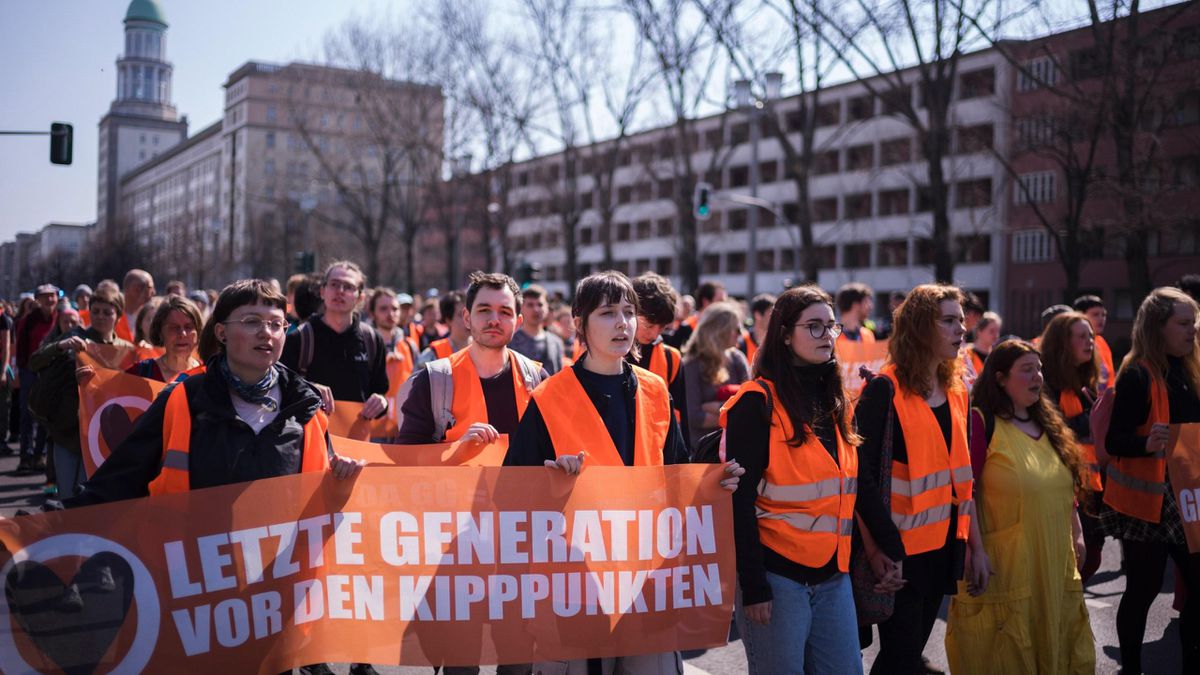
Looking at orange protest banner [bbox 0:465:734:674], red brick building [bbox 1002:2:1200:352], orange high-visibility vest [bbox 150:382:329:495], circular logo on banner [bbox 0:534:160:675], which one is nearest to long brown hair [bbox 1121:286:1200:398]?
orange protest banner [bbox 0:465:734:674]

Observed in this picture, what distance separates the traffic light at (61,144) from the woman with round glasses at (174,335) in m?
8.51

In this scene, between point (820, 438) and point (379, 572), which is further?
point (820, 438)

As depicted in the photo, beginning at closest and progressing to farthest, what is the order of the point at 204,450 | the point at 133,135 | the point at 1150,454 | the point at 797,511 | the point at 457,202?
the point at 204,450 < the point at 797,511 < the point at 1150,454 < the point at 457,202 < the point at 133,135

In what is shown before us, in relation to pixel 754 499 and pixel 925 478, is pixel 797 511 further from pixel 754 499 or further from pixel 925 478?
pixel 925 478

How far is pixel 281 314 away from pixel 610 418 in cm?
125

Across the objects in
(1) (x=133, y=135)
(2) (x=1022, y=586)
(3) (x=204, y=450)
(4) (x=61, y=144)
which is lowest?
(2) (x=1022, y=586)

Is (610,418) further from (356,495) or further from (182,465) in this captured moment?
(182,465)

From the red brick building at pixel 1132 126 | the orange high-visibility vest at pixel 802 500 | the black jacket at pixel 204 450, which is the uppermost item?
the red brick building at pixel 1132 126

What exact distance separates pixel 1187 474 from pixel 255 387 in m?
4.56

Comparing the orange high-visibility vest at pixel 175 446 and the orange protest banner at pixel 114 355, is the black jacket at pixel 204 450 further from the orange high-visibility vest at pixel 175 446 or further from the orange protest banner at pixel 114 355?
the orange protest banner at pixel 114 355

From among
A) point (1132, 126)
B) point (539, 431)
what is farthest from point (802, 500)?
point (1132, 126)

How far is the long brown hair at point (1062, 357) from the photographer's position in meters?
6.75

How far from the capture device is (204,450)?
12.0 feet

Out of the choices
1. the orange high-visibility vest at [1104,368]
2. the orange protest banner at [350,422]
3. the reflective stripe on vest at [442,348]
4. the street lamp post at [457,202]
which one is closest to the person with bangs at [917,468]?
the orange protest banner at [350,422]
